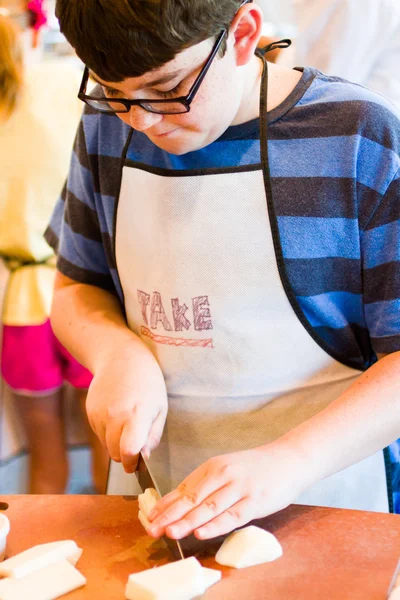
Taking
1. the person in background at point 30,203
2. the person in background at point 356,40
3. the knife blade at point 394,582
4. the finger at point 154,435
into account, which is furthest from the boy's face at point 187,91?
the person in background at point 30,203

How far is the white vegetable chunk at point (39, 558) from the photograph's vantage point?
36.5 inches

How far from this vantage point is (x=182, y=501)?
0.94 meters

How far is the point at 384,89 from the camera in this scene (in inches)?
73.8

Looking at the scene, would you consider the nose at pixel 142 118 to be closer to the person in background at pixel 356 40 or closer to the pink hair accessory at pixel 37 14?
the person in background at pixel 356 40

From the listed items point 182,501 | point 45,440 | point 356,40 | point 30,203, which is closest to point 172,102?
point 182,501

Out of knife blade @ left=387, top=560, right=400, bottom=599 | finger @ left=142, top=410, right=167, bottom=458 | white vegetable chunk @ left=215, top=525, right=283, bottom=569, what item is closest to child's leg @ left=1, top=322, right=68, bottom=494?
finger @ left=142, top=410, right=167, bottom=458

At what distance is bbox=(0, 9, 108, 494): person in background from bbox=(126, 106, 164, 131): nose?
1394 mm

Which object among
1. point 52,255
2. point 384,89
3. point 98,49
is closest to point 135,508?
point 98,49

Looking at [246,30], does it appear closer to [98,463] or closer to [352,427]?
[352,427]

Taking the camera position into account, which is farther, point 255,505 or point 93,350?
point 93,350

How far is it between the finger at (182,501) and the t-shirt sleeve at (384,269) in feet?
1.00

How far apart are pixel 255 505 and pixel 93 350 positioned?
38 centimetres

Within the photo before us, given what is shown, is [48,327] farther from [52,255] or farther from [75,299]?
[75,299]

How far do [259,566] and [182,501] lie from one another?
0.37 ft
